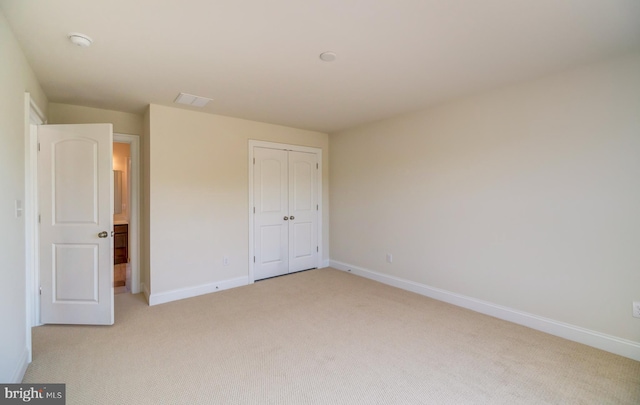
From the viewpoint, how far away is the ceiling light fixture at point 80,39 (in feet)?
6.69

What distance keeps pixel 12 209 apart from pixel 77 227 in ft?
3.66

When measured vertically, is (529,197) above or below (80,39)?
below

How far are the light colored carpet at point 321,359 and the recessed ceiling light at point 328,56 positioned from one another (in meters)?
2.44

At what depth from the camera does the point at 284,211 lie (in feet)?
15.9

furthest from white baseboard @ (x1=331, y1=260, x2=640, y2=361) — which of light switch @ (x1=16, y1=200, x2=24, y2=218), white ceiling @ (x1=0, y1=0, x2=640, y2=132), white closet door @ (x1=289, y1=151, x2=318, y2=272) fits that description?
light switch @ (x1=16, y1=200, x2=24, y2=218)

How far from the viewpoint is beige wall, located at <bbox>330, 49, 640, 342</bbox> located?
243 cm

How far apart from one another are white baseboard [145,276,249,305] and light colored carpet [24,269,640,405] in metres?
0.17

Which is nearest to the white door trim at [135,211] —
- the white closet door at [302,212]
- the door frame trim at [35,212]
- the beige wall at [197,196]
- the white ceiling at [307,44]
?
the door frame trim at [35,212]

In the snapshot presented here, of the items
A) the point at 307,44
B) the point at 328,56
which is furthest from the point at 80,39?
the point at 328,56

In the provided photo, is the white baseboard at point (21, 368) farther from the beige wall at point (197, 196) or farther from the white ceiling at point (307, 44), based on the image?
the white ceiling at point (307, 44)

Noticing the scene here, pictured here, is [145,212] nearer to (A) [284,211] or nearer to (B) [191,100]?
(B) [191,100]

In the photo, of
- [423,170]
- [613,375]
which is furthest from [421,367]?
[423,170]

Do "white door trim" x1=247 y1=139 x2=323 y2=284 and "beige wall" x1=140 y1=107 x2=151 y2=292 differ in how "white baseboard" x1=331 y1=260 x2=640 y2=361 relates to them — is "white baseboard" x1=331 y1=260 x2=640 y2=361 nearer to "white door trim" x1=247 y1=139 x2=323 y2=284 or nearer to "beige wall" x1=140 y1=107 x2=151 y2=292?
"white door trim" x1=247 y1=139 x2=323 y2=284

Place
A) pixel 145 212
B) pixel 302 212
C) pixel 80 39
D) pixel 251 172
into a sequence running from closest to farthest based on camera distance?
pixel 80 39
pixel 145 212
pixel 251 172
pixel 302 212
